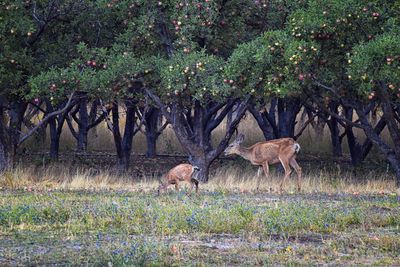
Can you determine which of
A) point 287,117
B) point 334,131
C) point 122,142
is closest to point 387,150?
point 287,117

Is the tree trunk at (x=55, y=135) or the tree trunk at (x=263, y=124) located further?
the tree trunk at (x=55, y=135)

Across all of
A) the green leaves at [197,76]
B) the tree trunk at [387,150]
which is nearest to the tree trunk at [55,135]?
the green leaves at [197,76]

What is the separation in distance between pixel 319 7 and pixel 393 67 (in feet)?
7.55

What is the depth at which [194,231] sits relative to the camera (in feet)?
41.7

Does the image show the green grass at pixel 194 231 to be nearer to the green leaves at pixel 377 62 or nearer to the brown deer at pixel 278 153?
the green leaves at pixel 377 62

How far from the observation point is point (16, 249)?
11086mm

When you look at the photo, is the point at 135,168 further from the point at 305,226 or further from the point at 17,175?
the point at 305,226

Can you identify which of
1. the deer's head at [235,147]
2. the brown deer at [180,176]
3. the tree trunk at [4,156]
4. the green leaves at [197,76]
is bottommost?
the brown deer at [180,176]

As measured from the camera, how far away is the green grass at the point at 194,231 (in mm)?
10602

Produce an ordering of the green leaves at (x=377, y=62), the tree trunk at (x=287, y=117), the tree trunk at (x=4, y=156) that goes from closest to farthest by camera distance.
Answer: the green leaves at (x=377, y=62)
the tree trunk at (x=4, y=156)
the tree trunk at (x=287, y=117)

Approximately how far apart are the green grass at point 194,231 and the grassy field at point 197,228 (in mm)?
12

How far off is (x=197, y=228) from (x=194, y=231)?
0.51 ft

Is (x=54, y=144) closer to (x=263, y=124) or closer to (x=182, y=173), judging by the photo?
(x=263, y=124)

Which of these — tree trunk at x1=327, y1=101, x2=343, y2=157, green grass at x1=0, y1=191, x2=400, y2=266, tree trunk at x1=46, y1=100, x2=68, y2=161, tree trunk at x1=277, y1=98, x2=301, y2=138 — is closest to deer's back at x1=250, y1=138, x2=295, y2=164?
green grass at x1=0, y1=191, x2=400, y2=266
